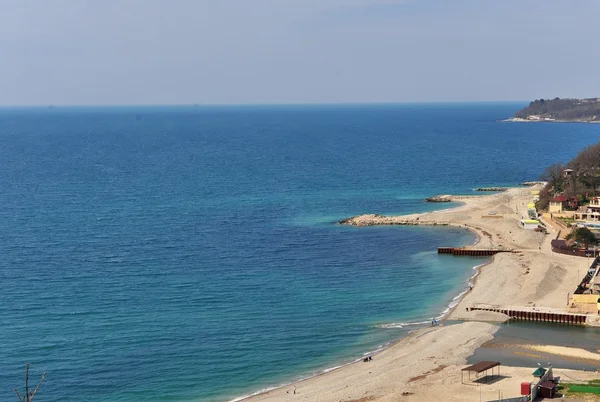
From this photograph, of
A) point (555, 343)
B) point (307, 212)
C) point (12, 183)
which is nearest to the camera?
point (555, 343)

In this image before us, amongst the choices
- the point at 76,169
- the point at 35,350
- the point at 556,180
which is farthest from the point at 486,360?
the point at 76,169

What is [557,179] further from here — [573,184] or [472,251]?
[472,251]

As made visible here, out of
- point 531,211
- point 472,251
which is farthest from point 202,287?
point 531,211

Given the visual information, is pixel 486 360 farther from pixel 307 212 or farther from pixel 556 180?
pixel 556 180

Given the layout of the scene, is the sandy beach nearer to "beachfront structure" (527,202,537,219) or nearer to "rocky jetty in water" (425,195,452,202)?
"beachfront structure" (527,202,537,219)

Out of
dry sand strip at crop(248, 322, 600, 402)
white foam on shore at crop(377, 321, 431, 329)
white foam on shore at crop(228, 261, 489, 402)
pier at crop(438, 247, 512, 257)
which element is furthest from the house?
dry sand strip at crop(248, 322, 600, 402)

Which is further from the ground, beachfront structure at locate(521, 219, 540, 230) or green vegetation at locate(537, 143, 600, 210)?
green vegetation at locate(537, 143, 600, 210)

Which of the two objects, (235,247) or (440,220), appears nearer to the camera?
(235,247)
